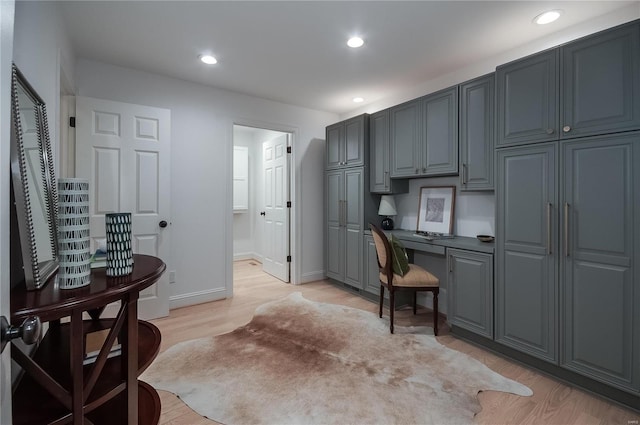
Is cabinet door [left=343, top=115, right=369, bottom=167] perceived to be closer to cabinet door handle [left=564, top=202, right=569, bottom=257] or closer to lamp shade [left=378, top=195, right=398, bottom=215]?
lamp shade [left=378, top=195, right=398, bottom=215]

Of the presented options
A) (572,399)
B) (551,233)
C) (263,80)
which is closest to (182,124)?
(263,80)

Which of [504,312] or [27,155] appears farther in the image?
[504,312]

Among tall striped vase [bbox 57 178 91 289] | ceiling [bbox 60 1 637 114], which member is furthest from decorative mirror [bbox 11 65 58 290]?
ceiling [bbox 60 1 637 114]

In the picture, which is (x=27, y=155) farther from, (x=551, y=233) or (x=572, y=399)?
(x=572, y=399)

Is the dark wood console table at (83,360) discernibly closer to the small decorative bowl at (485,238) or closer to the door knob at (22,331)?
the door knob at (22,331)

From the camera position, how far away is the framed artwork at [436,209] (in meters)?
3.14

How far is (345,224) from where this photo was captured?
397cm

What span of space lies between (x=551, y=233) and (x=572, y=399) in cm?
103

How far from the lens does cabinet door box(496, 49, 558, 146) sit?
80.4 inches

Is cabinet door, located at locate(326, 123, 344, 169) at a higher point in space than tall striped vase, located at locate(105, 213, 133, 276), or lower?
higher

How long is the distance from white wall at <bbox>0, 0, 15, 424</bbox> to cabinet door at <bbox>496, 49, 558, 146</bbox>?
263cm

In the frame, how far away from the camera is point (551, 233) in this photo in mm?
2039

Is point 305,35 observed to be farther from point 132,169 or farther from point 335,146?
point 132,169

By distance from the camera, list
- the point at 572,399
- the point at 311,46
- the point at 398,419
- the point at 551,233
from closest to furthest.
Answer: the point at 398,419, the point at 572,399, the point at 551,233, the point at 311,46
